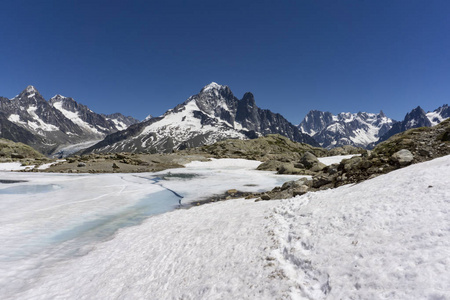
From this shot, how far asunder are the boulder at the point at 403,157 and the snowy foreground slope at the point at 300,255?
11.5 ft

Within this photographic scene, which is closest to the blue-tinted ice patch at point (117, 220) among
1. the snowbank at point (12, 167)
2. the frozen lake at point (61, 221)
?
the frozen lake at point (61, 221)

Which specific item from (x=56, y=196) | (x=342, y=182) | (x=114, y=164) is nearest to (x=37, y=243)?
(x=56, y=196)

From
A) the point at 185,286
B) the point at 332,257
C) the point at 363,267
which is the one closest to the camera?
the point at 363,267

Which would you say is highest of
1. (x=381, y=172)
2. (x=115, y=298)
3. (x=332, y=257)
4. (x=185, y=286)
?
(x=381, y=172)

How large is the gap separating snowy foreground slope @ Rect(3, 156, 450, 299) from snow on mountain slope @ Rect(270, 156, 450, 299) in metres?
0.02

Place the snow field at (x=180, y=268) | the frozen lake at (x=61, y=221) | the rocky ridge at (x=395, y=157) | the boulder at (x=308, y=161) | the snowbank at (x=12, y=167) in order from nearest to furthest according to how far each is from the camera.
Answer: the snow field at (x=180, y=268) < the frozen lake at (x=61, y=221) < the rocky ridge at (x=395, y=157) < the snowbank at (x=12, y=167) < the boulder at (x=308, y=161)

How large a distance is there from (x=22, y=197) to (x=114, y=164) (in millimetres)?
27732

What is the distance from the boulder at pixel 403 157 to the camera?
12734 mm

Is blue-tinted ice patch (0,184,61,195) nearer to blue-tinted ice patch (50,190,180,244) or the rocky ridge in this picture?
blue-tinted ice patch (50,190,180,244)

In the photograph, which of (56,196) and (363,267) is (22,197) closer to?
(56,196)

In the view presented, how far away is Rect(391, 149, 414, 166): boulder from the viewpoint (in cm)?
1273

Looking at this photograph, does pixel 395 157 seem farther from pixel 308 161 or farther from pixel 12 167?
pixel 12 167

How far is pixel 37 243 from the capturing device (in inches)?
→ 422

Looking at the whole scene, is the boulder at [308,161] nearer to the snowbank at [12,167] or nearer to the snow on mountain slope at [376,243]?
the snow on mountain slope at [376,243]
